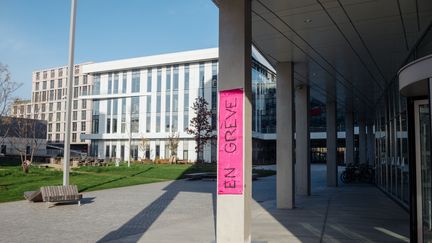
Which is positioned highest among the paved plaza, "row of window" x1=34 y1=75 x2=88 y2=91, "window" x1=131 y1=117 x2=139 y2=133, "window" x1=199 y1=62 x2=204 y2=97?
"row of window" x1=34 y1=75 x2=88 y2=91

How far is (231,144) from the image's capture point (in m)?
8.05

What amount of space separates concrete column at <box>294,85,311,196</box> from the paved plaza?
0.79 meters

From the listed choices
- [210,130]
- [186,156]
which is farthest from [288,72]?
[186,156]

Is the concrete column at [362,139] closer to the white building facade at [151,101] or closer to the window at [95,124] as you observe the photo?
the white building facade at [151,101]

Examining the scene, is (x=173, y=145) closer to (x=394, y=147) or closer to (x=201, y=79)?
(x=201, y=79)

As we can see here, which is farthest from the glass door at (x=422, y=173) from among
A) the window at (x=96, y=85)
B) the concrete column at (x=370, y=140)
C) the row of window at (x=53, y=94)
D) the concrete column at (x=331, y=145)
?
the row of window at (x=53, y=94)

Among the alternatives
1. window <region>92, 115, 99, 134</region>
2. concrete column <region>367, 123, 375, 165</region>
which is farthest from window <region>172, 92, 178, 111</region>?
concrete column <region>367, 123, 375, 165</region>

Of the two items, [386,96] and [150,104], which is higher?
[150,104]

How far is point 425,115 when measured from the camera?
7.19m

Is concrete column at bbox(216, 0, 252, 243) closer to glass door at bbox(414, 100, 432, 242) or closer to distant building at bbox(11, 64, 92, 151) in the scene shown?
glass door at bbox(414, 100, 432, 242)

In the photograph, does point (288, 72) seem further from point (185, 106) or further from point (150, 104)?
point (150, 104)

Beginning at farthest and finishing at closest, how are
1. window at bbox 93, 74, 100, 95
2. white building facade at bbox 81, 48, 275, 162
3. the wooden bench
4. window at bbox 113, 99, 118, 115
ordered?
1. window at bbox 93, 74, 100, 95
2. window at bbox 113, 99, 118, 115
3. white building facade at bbox 81, 48, 275, 162
4. the wooden bench

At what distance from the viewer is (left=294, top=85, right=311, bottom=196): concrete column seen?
17984 millimetres

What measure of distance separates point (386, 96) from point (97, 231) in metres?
13.5
